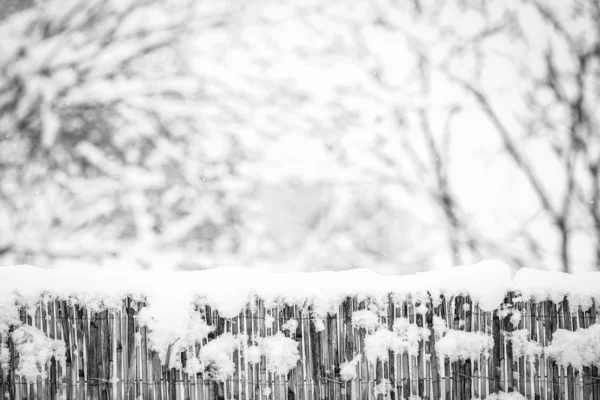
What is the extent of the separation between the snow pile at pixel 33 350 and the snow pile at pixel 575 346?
96.3 inches

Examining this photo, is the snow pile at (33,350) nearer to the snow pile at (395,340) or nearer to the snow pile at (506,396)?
the snow pile at (395,340)

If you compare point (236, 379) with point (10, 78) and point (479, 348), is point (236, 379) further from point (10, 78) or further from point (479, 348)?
point (10, 78)

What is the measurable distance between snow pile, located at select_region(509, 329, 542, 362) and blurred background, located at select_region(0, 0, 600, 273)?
5.08 metres

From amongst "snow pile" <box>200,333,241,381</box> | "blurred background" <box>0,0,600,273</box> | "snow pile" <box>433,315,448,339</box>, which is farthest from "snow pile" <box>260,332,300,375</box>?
"blurred background" <box>0,0,600,273</box>

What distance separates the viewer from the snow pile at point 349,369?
2.33 meters

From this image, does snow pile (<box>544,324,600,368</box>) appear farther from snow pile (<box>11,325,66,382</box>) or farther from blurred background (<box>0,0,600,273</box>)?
blurred background (<box>0,0,600,273</box>)

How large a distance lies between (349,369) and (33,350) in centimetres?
155

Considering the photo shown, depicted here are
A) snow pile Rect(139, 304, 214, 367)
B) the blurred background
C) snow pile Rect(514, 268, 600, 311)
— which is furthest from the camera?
the blurred background

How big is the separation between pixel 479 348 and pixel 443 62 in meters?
6.66

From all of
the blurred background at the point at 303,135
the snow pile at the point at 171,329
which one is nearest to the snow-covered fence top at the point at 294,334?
the snow pile at the point at 171,329

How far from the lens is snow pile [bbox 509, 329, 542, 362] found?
2369 millimetres

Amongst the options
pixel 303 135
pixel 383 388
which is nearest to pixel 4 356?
pixel 383 388

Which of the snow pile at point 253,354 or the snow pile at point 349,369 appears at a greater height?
the snow pile at point 253,354

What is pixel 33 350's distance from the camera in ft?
7.50
